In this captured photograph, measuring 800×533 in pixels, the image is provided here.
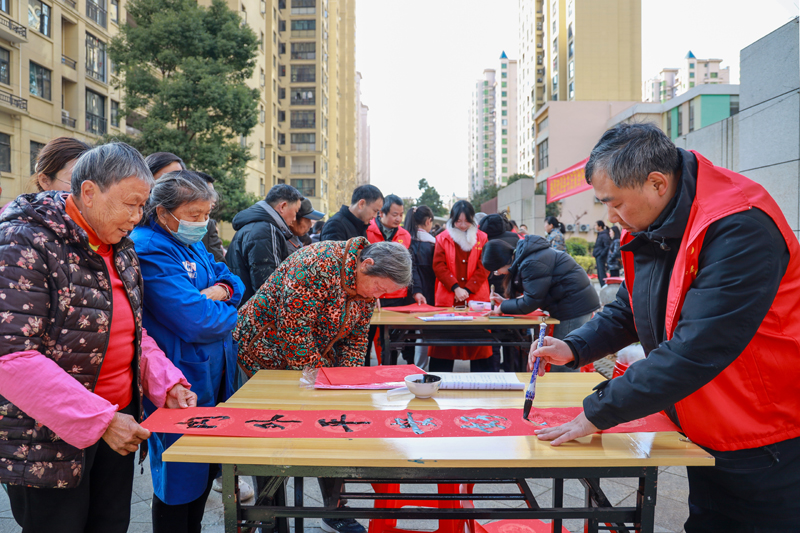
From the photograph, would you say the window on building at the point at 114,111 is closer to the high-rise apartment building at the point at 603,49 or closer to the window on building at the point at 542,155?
the window on building at the point at 542,155

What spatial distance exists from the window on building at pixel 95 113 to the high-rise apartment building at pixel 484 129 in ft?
239

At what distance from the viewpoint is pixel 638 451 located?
1343mm

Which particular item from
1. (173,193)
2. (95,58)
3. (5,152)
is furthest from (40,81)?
(173,193)

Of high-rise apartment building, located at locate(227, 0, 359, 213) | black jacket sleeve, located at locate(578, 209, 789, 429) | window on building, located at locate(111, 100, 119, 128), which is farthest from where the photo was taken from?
high-rise apartment building, located at locate(227, 0, 359, 213)

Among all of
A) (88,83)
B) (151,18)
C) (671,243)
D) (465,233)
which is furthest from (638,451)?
(88,83)

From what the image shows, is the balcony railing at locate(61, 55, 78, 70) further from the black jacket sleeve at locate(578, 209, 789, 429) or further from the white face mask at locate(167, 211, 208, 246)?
the black jacket sleeve at locate(578, 209, 789, 429)

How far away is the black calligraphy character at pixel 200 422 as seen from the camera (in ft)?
4.90

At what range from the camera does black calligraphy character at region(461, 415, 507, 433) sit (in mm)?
1514

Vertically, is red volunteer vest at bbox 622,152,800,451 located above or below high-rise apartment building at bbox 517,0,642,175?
below

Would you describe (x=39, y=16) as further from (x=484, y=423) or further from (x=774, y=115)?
(x=484, y=423)

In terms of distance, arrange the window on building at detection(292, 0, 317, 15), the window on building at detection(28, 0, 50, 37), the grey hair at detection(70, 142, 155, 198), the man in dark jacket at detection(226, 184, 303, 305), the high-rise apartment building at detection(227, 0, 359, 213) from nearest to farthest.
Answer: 1. the grey hair at detection(70, 142, 155, 198)
2. the man in dark jacket at detection(226, 184, 303, 305)
3. the window on building at detection(28, 0, 50, 37)
4. the window on building at detection(292, 0, 317, 15)
5. the high-rise apartment building at detection(227, 0, 359, 213)

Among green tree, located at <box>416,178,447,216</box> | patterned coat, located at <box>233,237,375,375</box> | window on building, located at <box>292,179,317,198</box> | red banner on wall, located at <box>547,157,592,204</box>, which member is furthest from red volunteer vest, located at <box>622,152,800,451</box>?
green tree, located at <box>416,178,447,216</box>

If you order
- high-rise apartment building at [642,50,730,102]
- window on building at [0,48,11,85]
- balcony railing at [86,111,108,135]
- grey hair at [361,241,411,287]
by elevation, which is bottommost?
grey hair at [361,241,411,287]

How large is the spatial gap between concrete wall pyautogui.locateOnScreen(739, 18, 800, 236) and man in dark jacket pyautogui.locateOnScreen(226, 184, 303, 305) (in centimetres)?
447
